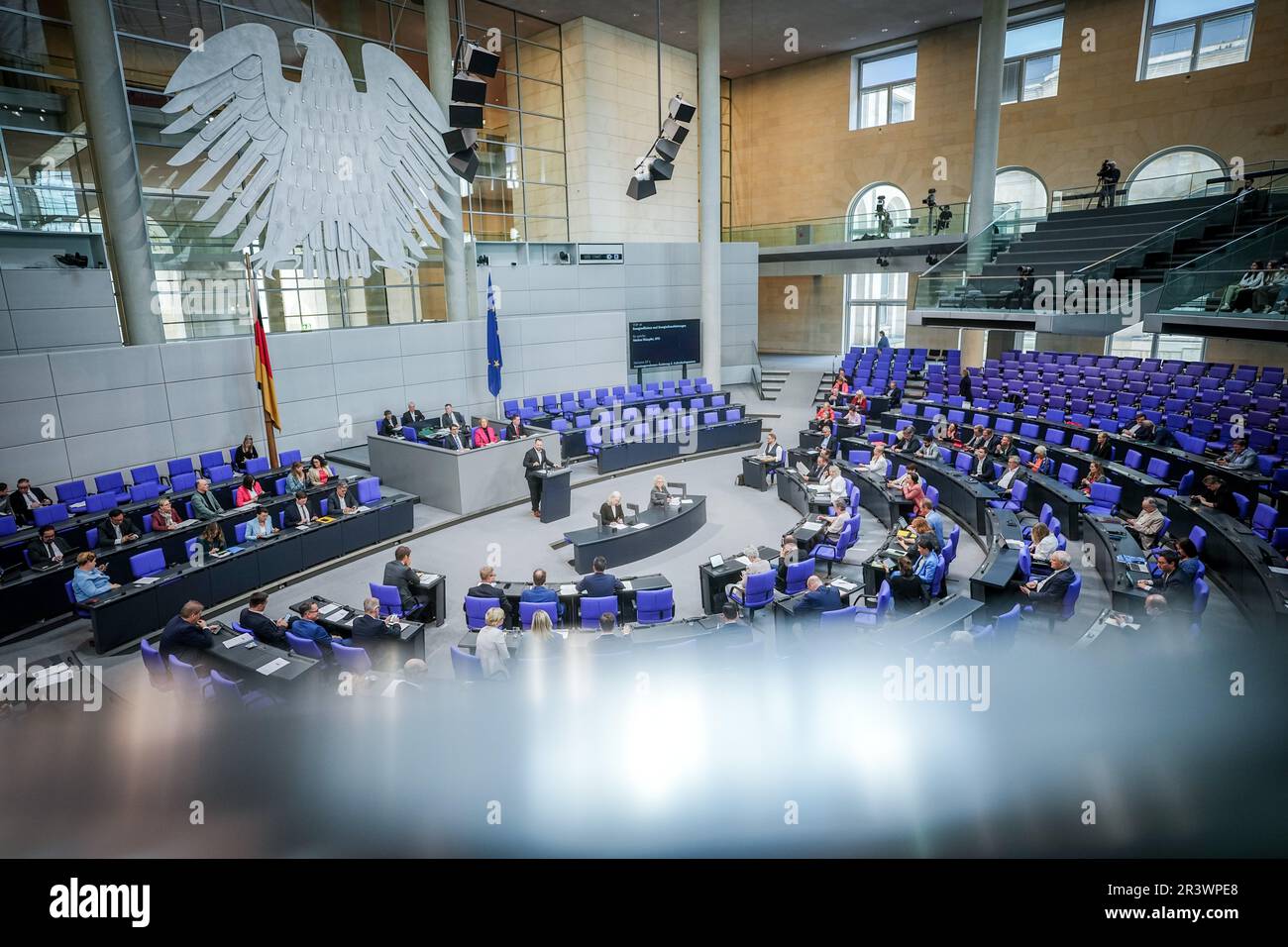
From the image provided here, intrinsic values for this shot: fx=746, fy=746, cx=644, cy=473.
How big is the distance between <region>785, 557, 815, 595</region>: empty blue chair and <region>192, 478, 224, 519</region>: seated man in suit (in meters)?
7.73

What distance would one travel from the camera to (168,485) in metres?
12.6

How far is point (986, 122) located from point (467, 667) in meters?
21.3

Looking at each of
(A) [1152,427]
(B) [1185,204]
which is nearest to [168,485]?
(A) [1152,427]

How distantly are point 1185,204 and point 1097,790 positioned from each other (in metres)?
19.4

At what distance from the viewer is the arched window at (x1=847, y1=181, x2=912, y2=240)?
2253cm

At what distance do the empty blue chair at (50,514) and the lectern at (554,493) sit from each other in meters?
6.59

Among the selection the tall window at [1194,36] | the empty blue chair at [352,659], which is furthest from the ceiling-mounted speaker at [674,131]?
the tall window at [1194,36]

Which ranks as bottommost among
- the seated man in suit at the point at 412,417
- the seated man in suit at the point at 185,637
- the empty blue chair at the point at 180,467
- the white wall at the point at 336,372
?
the seated man in suit at the point at 185,637

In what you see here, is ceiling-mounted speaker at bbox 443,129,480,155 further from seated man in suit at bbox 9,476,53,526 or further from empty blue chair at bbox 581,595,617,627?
empty blue chair at bbox 581,595,617,627

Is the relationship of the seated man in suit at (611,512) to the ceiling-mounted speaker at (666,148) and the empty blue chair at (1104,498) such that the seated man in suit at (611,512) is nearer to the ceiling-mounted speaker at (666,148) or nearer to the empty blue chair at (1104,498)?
the empty blue chair at (1104,498)

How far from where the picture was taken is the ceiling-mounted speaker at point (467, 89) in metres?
11.9

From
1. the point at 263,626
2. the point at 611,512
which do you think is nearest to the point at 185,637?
the point at 263,626

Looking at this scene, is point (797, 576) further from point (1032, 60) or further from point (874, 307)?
point (1032, 60)

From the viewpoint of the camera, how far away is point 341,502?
10.8 m
